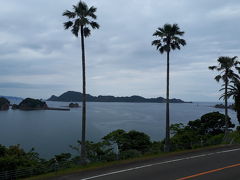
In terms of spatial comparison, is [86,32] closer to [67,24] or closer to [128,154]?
[67,24]

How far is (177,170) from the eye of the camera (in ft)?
50.5

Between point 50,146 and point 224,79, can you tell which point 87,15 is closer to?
point 224,79

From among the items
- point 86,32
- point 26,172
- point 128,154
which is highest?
point 86,32

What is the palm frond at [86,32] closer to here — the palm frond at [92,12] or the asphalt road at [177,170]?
the palm frond at [92,12]

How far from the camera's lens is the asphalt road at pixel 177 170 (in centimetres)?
1399

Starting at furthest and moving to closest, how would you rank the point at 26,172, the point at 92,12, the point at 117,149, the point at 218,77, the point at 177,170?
the point at 117,149, the point at 218,77, the point at 92,12, the point at 26,172, the point at 177,170

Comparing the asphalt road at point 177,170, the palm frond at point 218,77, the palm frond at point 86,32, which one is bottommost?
the asphalt road at point 177,170

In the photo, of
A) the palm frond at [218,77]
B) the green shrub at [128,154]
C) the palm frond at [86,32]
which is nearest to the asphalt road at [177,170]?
the green shrub at [128,154]

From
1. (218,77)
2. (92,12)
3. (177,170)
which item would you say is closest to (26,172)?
(177,170)

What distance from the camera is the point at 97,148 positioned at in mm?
36219

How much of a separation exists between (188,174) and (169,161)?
4.29m

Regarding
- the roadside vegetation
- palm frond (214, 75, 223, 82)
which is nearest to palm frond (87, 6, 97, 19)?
the roadside vegetation

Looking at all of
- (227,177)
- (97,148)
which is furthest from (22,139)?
(227,177)

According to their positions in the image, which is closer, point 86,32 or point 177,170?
point 177,170
